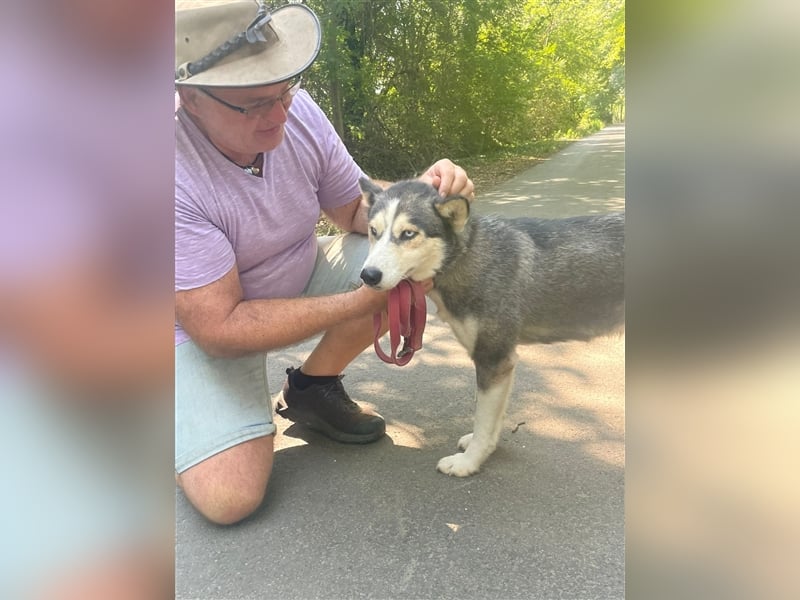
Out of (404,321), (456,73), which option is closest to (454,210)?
(404,321)

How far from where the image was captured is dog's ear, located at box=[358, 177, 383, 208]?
6.89 feet

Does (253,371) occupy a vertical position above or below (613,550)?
above

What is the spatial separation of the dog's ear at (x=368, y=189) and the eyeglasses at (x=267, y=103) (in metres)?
0.46

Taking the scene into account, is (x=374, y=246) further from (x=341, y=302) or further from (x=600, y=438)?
(x=600, y=438)

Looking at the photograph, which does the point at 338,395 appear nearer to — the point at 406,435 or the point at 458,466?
the point at 406,435

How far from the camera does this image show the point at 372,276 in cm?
195

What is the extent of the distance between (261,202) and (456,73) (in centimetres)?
91

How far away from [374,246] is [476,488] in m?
0.95

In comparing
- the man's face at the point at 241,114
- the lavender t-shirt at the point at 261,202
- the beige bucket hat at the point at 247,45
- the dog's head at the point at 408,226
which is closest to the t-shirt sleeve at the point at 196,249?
the lavender t-shirt at the point at 261,202

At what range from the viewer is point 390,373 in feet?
7.42

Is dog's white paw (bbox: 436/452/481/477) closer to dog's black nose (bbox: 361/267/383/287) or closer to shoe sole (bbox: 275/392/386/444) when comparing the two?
shoe sole (bbox: 275/392/386/444)
